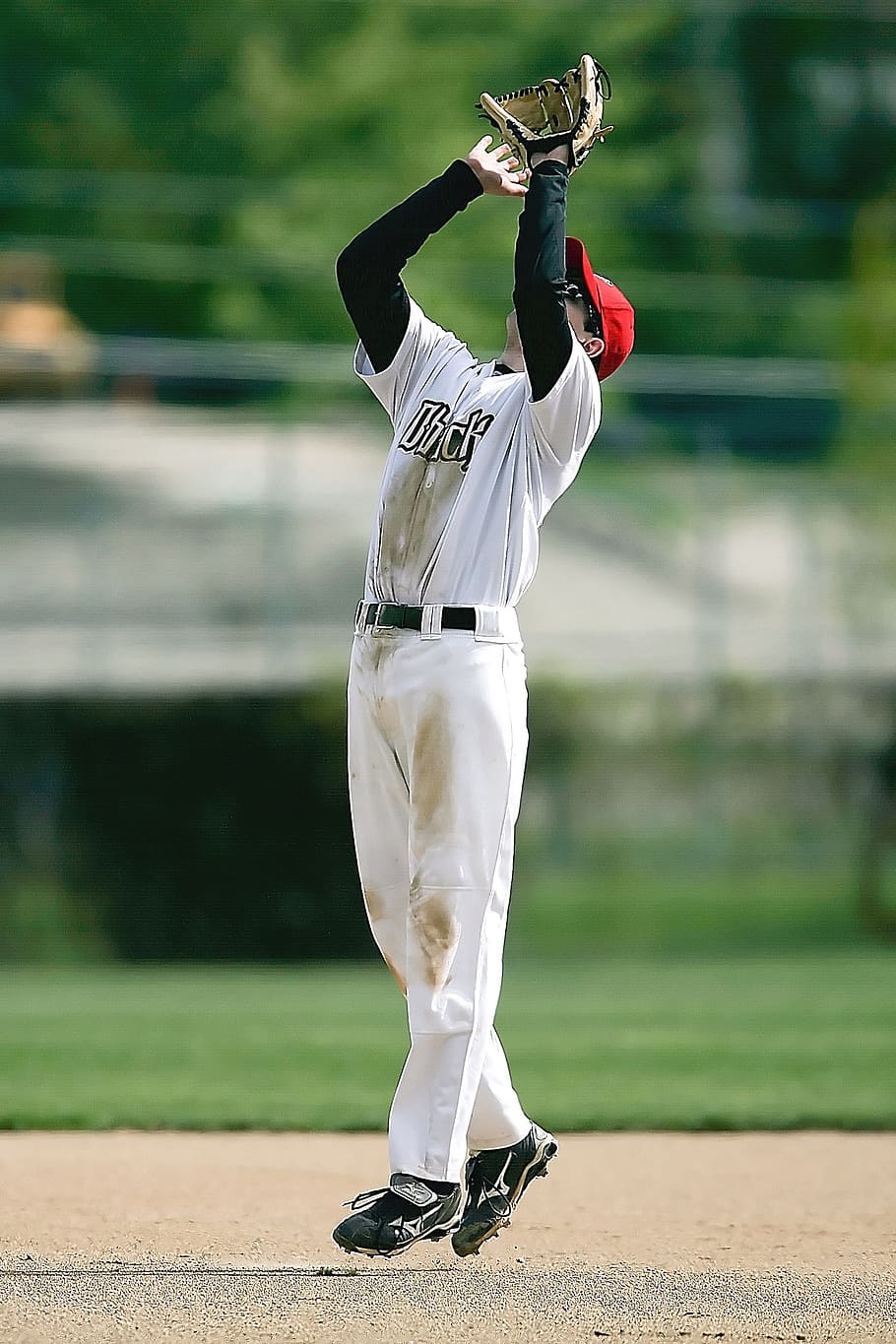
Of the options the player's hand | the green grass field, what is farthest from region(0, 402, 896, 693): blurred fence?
the player's hand

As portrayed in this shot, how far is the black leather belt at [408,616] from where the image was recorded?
3574mm

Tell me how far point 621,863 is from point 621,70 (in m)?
10.3

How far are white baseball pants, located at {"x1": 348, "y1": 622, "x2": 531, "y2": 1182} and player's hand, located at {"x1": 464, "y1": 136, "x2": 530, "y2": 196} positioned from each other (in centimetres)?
94

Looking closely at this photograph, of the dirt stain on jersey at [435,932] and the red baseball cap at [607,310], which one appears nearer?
the dirt stain on jersey at [435,932]

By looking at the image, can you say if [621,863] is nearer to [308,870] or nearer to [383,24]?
[308,870]

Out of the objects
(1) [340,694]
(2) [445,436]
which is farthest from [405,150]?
(2) [445,436]

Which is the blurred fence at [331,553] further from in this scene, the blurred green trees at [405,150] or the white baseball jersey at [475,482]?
the white baseball jersey at [475,482]

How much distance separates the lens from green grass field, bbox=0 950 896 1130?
6.62m

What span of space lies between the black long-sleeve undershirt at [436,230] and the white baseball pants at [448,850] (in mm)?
575

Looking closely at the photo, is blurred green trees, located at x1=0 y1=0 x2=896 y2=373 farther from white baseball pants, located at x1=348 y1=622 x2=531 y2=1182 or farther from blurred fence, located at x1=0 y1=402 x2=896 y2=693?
white baseball pants, located at x1=348 y1=622 x2=531 y2=1182

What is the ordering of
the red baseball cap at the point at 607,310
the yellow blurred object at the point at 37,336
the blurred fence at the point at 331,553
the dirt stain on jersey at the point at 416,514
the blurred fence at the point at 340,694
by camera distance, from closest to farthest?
the dirt stain on jersey at the point at 416,514, the red baseball cap at the point at 607,310, the blurred fence at the point at 340,694, the blurred fence at the point at 331,553, the yellow blurred object at the point at 37,336

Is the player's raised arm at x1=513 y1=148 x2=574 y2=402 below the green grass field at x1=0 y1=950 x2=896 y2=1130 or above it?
above

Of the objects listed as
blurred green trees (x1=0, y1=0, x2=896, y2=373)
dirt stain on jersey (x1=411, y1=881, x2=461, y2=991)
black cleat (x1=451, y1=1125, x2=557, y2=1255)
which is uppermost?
A: blurred green trees (x1=0, y1=0, x2=896, y2=373)

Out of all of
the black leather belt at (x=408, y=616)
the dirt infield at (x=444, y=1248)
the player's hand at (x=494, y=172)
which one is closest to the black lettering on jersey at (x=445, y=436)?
the black leather belt at (x=408, y=616)
